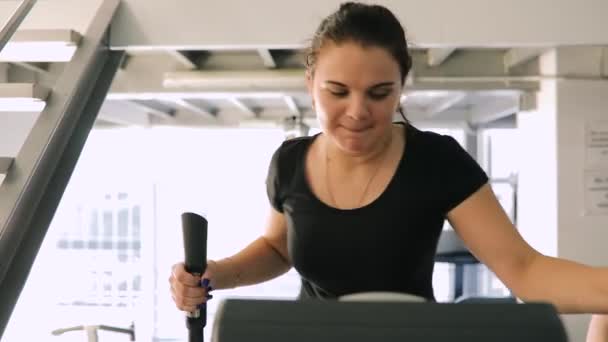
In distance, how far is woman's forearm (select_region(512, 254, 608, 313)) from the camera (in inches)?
28.2

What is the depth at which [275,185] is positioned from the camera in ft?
3.35

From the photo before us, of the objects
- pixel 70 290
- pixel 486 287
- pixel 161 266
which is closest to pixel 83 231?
pixel 70 290

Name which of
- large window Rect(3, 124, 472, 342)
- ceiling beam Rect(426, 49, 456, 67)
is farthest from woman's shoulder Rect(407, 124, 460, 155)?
large window Rect(3, 124, 472, 342)

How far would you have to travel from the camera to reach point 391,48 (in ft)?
2.71

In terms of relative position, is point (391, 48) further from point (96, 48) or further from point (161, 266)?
point (161, 266)

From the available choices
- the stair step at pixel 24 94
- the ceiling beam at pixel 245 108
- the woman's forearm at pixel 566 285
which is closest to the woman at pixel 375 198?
the woman's forearm at pixel 566 285

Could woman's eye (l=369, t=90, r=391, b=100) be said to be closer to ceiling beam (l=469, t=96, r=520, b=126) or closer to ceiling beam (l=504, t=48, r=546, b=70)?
ceiling beam (l=504, t=48, r=546, b=70)

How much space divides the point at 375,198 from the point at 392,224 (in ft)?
0.16

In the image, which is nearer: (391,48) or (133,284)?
(391,48)

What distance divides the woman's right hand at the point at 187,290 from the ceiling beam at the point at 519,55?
2905mm

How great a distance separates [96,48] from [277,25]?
0.51m

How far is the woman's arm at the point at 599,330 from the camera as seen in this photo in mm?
750

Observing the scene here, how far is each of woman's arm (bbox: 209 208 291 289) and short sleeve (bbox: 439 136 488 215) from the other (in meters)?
0.32

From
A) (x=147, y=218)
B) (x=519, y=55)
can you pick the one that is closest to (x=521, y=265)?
(x=519, y=55)
